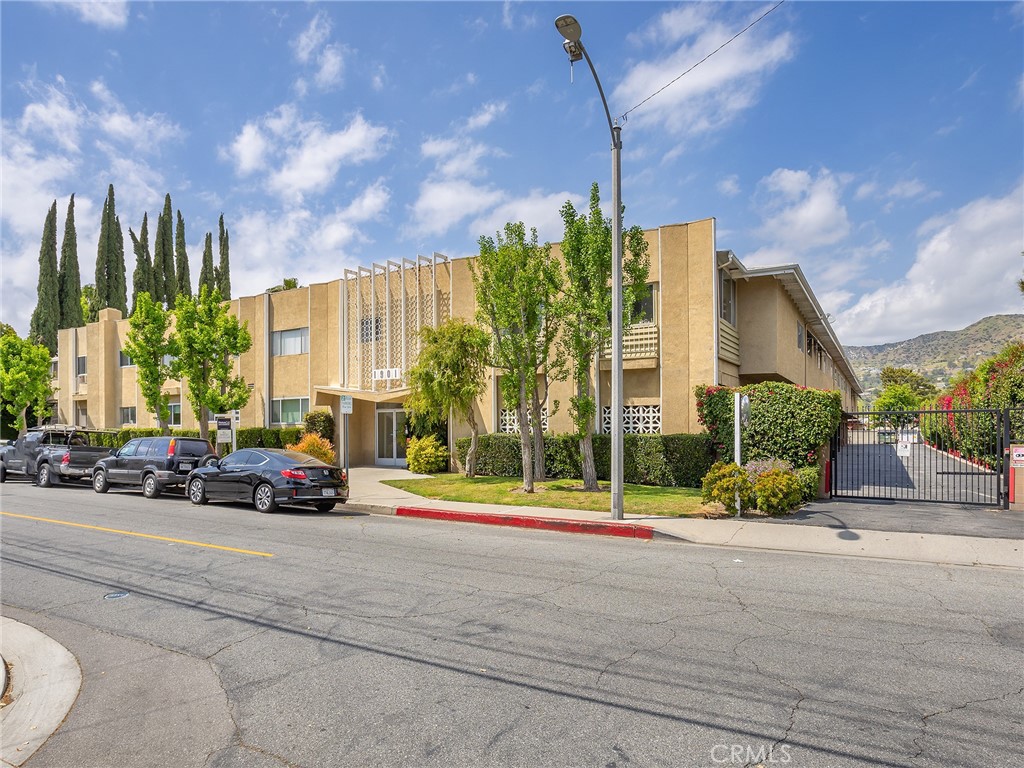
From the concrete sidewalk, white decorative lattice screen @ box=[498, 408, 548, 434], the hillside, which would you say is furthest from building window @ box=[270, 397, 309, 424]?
the hillside

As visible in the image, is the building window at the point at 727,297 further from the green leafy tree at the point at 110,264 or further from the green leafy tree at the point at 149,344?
the green leafy tree at the point at 110,264

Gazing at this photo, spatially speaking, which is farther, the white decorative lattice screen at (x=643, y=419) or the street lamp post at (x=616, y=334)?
the white decorative lattice screen at (x=643, y=419)

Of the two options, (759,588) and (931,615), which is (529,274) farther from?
(931,615)

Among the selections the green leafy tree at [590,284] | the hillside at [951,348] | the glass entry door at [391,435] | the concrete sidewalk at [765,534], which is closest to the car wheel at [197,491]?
the concrete sidewalk at [765,534]

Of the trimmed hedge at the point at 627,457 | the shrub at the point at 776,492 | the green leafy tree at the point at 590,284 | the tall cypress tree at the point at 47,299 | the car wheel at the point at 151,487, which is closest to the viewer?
the shrub at the point at 776,492

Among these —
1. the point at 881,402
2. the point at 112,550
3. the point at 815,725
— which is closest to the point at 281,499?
the point at 112,550

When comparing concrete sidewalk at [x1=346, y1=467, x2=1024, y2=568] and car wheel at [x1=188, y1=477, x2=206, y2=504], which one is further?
car wheel at [x1=188, y1=477, x2=206, y2=504]

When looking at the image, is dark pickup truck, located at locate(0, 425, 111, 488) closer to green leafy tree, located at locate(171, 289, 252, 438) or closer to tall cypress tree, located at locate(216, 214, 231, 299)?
green leafy tree, located at locate(171, 289, 252, 438)

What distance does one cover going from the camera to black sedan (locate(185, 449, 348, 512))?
14.6 m

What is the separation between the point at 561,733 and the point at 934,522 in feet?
35.8

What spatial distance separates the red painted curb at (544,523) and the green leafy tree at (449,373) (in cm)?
572

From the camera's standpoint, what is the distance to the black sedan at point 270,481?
14578 mm

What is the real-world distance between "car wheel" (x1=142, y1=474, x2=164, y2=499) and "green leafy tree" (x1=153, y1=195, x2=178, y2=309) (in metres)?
46.2

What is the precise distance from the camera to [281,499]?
574 inches
